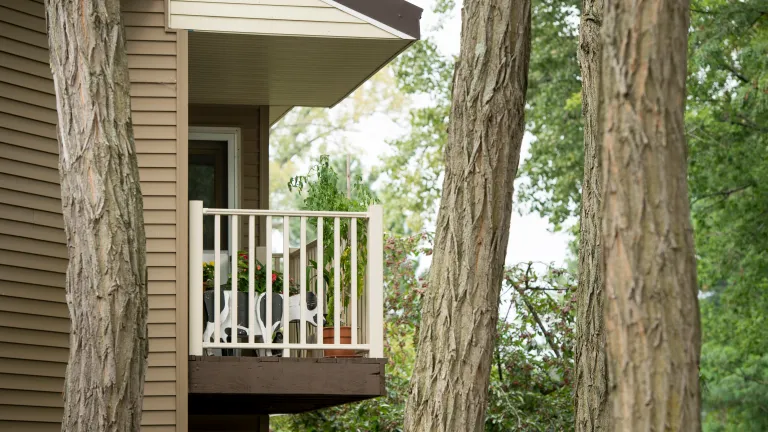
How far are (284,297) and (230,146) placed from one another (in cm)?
320

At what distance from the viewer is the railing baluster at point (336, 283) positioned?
24.7ft

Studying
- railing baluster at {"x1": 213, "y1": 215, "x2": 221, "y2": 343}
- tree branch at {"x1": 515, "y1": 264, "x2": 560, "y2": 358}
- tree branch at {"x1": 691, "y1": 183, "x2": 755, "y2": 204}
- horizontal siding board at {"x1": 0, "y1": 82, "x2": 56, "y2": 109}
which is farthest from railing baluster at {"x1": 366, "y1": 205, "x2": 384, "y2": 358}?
tree branch at {"x1": 691, "y1": 183, "x2": 755, "y2": 204}

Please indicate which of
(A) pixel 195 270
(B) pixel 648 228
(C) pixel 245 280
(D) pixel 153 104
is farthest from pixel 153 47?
(B) pixel 648 228

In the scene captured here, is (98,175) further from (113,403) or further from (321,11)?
(321,11)

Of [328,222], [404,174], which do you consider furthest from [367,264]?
[404,174]

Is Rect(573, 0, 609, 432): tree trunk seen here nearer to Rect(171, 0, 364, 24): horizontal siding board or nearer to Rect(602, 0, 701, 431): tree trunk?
Rect(171, 0, 364, 24): horizontal siding board

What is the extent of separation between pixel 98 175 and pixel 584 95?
12.3 feet

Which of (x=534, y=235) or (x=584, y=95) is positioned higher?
(x=534, y=235)

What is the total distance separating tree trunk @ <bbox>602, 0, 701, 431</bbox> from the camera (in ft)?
13.6

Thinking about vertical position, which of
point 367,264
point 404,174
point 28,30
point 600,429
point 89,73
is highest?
point 404,174

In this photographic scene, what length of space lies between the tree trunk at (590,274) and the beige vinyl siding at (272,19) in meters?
1.47

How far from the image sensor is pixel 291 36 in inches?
312

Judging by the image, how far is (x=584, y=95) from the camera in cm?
775

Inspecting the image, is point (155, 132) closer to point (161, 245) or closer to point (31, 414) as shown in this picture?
point (161, 245)
